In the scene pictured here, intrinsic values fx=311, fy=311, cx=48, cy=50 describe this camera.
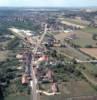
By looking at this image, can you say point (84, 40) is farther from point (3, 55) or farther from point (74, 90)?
point (74, 90)

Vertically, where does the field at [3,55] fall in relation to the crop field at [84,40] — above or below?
above

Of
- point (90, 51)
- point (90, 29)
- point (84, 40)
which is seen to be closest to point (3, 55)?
point (90, 51)

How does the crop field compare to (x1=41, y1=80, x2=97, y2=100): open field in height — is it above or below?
below

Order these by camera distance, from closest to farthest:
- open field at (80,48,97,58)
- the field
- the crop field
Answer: the field, open field at (80,48,97,58), the crop field

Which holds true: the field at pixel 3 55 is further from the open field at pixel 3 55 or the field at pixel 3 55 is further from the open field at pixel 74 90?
the open field at pixel 74 90

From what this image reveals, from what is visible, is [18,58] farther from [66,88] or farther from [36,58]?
[66,88]

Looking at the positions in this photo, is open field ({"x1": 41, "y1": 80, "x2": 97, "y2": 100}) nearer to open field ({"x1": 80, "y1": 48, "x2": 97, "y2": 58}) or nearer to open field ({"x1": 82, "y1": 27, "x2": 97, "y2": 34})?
open field ({"x1": 80, "y1": 48, "x2": 97, "y2": 58})

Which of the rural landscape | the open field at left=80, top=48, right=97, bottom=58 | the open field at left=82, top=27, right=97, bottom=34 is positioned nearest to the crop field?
the rural landscape

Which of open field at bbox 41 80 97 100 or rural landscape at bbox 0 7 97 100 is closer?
open field at bbox 41 80 97 100

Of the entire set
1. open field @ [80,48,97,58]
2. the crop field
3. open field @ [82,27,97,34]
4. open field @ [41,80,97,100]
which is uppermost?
open field @ [41,80,97,100]

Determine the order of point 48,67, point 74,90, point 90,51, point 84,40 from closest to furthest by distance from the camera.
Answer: point 74,90
point 48,67
point 90,51
point 84,40

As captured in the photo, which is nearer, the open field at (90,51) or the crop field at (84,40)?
the open field at (90,51)

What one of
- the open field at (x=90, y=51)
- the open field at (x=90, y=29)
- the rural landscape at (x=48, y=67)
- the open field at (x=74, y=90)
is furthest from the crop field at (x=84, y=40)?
the open field at (x=74, y=90)
